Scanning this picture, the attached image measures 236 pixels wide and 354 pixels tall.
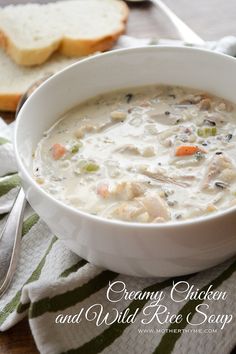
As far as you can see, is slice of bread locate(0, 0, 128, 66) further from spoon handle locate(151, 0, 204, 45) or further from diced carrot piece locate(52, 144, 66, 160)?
diced carrot piece locate(52, 144, 66, 160)

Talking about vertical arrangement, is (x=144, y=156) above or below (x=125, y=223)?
below

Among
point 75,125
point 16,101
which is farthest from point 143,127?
point 16,101

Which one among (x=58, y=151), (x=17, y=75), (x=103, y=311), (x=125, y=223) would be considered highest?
(x=125, y=223)

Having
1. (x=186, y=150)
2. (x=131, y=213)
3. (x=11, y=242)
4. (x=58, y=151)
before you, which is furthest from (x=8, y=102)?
(x=131, y=213)

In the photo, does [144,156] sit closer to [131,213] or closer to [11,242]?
[131,213]

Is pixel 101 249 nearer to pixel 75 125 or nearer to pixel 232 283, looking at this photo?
pixel 232 283

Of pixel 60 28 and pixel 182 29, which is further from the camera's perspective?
pixel 60 28

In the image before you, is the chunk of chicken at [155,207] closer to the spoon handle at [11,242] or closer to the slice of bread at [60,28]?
the spoon handle at [11,242]

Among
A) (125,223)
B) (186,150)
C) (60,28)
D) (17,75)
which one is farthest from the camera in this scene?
(60,28)
